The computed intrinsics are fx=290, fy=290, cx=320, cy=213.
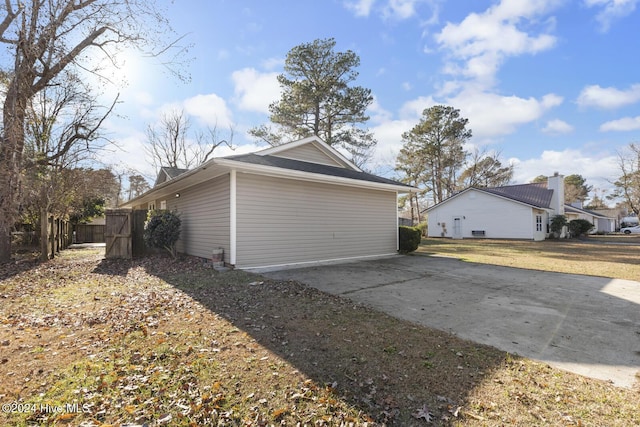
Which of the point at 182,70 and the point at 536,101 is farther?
the point at 536,101

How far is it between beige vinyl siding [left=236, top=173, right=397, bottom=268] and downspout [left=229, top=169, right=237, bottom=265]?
12cm

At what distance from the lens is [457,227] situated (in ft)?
80.8

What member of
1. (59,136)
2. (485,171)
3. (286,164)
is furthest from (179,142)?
(485,171)

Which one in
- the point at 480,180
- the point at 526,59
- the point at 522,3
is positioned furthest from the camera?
the point at 480,180

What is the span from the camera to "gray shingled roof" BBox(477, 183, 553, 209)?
72.8ft

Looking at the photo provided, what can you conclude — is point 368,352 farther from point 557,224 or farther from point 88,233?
point 557,224

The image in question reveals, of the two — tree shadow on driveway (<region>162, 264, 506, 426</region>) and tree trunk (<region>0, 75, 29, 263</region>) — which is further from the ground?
tree trunk (<region>0, 75, 29, 263</region>)

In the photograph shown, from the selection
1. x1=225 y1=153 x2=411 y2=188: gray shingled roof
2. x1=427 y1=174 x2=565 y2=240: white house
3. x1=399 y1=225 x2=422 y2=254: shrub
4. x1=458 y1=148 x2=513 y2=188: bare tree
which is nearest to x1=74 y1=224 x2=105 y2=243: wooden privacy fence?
x1=225 y1=153 x2=411 y2=188: gray shingled roof

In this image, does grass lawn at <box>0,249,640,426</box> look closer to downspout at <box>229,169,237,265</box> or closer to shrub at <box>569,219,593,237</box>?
downspout at <box>229,169,237,265</box>

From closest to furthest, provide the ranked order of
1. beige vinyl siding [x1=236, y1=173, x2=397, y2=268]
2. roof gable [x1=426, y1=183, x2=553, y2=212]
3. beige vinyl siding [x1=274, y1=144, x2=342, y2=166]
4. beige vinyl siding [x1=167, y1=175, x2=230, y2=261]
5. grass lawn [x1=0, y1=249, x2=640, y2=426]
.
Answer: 1. grass lawn [x1=0, y1=249, x2=640, y2=426]
2. beige vinyl siding [x1=236, y1=173, x2=397, y2=268]
3. beige vinyl siding [x1=167, y1=175, x2=230, y2=261]
4. beige vinyl siding [x1=274, y1=144, x2=342, y2=166]
5. roof gable [x1=426, y1=183, x2=553, y2=212]

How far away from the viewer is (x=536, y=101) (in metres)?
17.3

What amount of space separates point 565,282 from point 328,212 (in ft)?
20.6

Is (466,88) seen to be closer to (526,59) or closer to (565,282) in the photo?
(526,59)

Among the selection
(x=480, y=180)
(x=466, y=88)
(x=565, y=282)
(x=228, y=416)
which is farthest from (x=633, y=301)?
(x=480, y=180)
